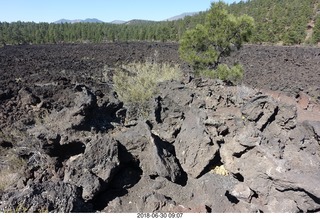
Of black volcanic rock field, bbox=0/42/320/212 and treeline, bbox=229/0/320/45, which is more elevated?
treeline, bbox=229/0/320/45

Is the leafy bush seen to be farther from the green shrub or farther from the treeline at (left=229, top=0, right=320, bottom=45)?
the treeline at (left=229, top=0, right=320, bottom=45)

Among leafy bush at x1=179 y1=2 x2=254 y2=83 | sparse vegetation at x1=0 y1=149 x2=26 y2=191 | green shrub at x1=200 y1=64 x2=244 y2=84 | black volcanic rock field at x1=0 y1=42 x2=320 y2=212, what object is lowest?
sparse vegetation at x1=0 y1=149 x2=26 y2=191

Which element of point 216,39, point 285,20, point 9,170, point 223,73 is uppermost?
point 285,20

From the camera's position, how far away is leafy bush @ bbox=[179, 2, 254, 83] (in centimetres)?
1484

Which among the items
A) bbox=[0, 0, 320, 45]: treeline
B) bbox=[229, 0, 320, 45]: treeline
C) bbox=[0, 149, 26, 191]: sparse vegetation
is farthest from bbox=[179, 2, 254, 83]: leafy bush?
bbox=[0, 0, 320, 45]: treeline

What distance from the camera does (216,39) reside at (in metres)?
15.0

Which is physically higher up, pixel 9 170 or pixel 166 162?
pixel 166 162

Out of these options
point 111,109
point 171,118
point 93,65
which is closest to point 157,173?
point 171,118

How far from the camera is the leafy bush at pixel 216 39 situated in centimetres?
1484

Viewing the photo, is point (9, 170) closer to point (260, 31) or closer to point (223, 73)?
point (223, 73)

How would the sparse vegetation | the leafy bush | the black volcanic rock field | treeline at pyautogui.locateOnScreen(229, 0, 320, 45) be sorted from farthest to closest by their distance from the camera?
treeline at pyautogui.locateOnScreen(229, 0, 320, 45) < the leafy bush < the sparse vegetation < the black volcanic rock field

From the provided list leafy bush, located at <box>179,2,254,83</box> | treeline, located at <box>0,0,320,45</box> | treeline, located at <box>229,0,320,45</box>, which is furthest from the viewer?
treeline, located at <box>0,0,320,45</box>

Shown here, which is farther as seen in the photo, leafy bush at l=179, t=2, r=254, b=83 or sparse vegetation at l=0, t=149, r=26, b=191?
leafy bush at l=179, t=2, r=254, b=83

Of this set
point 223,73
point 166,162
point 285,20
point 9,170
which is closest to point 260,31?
point 285,20
